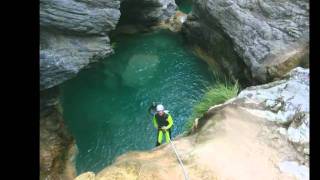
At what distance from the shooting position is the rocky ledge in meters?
9.48

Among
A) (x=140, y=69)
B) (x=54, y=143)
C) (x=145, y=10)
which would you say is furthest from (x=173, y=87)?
(x=54, y=143)

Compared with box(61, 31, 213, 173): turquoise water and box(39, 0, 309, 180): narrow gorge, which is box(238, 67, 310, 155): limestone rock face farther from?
box(61, 31, 213, 173): turquoise water

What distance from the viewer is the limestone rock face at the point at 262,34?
17594 mm

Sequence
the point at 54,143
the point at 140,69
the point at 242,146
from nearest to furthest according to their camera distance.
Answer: the point at 242,146 → the point at 54,143 → the point at 140,69

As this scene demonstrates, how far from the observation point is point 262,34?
18.9m

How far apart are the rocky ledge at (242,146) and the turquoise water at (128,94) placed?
4642mm

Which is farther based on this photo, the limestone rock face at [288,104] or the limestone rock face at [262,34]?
the limestone rock face at [262,34]

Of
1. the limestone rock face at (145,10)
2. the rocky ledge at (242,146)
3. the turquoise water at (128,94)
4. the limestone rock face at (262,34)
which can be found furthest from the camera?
the limestone rock face at (145,10)

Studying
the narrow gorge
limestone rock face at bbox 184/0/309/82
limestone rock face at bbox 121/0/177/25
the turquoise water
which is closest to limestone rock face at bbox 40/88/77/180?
the narrow gorge

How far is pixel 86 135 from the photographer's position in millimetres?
16531

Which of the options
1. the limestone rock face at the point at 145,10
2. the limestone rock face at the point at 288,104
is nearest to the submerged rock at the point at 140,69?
the limestone rock face at the point at 145,10

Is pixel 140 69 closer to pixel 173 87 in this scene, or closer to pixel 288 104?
pixel 173 87

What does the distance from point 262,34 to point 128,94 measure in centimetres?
661

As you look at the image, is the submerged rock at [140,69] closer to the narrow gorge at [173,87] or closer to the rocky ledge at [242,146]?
the narrow gorge at [173,87]
